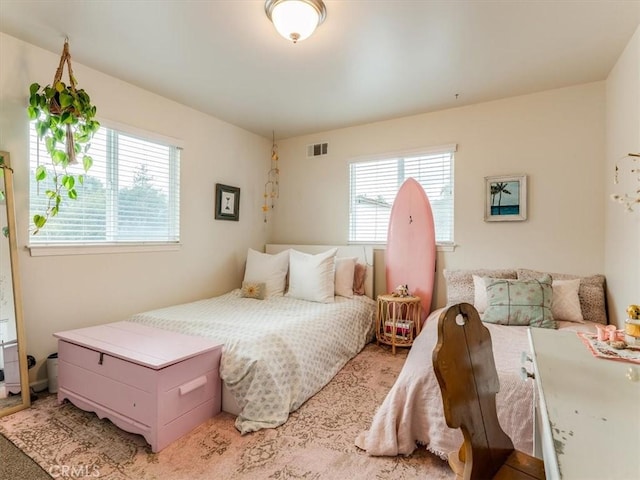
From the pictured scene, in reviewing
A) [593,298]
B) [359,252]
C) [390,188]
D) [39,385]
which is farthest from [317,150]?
[39,385]

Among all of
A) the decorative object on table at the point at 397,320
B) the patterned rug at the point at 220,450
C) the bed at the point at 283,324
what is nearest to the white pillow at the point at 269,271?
the bed at the point at 283,324

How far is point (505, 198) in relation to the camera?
301 centimetres

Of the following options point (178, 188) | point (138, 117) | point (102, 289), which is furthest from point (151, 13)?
point (102, 289)

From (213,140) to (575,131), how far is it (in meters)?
3.40

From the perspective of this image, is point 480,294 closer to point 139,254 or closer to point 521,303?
point 521,303

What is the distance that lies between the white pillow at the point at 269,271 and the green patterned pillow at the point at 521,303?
197cm

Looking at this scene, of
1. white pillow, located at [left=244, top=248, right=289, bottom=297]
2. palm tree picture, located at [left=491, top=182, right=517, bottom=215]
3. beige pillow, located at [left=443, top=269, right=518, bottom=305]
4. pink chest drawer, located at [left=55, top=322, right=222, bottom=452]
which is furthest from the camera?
white pillow, located at [left=244, top=248, right=289, bottom=297]

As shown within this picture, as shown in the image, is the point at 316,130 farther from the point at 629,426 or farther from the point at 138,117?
the point at 629,426

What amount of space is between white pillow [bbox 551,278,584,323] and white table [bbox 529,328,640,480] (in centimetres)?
162

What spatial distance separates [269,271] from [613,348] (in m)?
2.84

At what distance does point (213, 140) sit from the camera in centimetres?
355

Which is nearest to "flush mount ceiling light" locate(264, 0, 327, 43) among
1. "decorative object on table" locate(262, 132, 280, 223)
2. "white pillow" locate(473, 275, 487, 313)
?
"white pillow" locate(473, 275, 487, 313)

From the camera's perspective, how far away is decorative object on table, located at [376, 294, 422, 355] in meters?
3.06

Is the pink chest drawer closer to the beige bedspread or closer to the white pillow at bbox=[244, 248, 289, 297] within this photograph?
the beige bedspread
